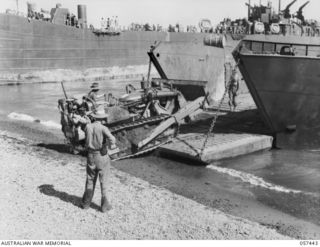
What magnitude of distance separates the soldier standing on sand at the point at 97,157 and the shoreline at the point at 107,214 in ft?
0.62

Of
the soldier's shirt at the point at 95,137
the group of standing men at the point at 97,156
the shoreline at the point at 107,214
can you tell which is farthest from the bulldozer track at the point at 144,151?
the soldier's shirt at the point at 95,137

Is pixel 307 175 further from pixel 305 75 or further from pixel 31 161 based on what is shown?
pixel 31 161

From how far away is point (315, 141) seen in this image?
1133cm

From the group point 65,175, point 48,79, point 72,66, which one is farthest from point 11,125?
point 72,66

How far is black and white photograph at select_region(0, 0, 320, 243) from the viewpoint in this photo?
5.38m

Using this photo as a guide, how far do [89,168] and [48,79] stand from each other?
2698 cm

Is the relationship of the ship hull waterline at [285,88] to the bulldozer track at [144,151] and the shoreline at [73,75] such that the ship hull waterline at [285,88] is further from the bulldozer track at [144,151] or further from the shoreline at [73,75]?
the shoreline at [73,75]

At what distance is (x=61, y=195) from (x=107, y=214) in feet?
3.67

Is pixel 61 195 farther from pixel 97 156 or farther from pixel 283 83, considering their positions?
pixel 283 83

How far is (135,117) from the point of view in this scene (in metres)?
9.67

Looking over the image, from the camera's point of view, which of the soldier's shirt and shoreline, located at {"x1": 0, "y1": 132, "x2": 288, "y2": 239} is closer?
shoreline, located at {"x1": 0, "y1": 132, "x2": 288, "y2": 239}

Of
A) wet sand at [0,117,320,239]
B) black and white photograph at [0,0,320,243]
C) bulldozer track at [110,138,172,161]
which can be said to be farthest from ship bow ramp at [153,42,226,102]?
wet sand at [0,117,320,239]

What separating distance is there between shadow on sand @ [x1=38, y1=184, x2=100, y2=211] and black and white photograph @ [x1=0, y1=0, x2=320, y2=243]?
0.02 metres

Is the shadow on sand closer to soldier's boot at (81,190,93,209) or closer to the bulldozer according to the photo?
soldier's boot at (81,190,93,209)
